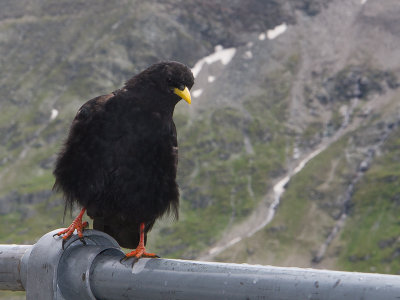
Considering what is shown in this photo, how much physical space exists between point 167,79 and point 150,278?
5329 millimetres

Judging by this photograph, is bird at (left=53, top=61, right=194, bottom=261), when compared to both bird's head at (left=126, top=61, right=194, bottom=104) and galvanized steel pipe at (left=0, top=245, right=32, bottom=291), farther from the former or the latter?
galvanized steel pipe at (left=0, top=245, right=32, bottom=291)

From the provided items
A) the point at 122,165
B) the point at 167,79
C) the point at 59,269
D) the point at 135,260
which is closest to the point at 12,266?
the point at 59,269

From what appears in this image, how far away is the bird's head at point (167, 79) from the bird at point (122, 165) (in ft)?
1.35

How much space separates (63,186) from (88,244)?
3.66 metres

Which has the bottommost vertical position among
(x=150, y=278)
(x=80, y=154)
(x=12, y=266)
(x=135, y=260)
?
(x=80, y=154)

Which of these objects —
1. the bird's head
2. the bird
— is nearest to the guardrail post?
the bird

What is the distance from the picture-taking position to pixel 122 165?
7.29 meters

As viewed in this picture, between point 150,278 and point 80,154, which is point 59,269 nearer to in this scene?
point 150,278

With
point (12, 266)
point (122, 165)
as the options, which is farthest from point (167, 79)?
point (12, 266)

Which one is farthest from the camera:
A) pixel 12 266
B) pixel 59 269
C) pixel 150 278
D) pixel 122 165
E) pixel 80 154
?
pixel 80 154

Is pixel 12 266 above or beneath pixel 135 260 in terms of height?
beneath

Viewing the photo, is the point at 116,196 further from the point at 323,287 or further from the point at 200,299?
the point at 323,287

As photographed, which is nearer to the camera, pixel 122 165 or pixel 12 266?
pixel 12 266

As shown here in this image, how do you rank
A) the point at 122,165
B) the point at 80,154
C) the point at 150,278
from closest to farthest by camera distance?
the point at 150,278 → the point at 122,165 → the point at 80,154
